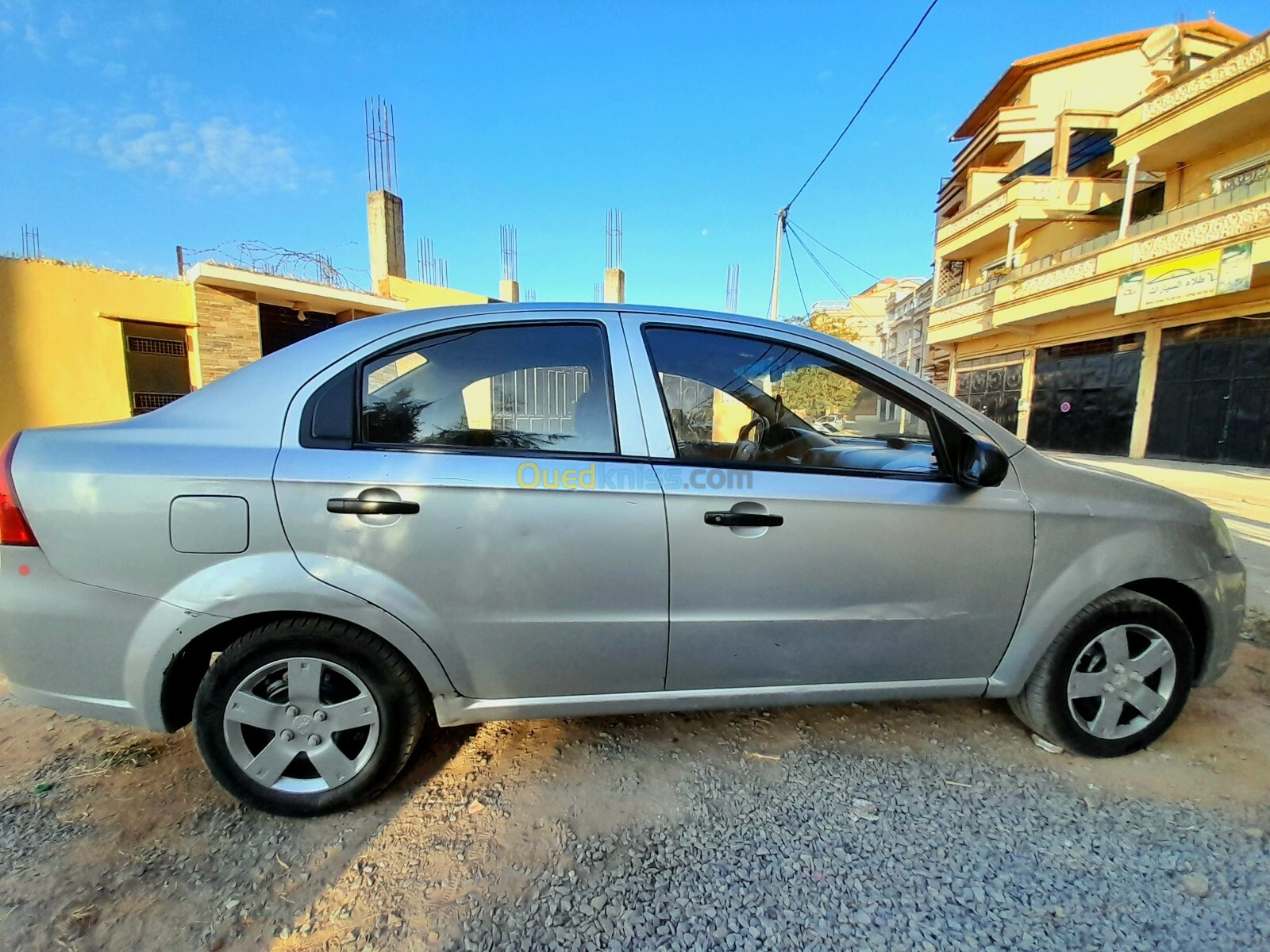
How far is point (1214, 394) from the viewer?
11.3 meters

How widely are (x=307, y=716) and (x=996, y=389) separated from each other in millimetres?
20826

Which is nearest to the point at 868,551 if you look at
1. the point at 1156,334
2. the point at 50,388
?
the point at 50,388

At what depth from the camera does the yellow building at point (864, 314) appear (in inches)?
915

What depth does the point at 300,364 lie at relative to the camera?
1729mm

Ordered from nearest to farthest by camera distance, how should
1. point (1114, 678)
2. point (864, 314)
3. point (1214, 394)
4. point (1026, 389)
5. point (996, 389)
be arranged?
point (1114, 678), point (1214, 394), point (1026, 389), point (996, 389), point (864, 314)

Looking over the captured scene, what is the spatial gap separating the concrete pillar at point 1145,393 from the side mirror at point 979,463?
604 inches

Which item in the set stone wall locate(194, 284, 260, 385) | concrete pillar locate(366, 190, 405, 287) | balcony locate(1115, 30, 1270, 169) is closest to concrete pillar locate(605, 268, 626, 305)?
concrete pillar locate(366, 190, 405, 287)

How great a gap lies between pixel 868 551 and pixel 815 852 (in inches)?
36.6

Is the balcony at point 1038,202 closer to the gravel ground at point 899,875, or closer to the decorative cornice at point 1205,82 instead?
the decorative cornice at point 1205,82

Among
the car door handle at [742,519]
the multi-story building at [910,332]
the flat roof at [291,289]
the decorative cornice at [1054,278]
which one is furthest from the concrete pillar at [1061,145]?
the car door handle at [742,519]

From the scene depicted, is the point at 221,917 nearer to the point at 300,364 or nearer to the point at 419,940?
the point at 419,940

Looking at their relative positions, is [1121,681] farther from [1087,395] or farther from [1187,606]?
[1087,395]

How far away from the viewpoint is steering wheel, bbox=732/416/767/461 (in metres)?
1.96

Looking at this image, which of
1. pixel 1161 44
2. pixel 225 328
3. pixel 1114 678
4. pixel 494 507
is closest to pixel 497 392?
pixel 494 507
